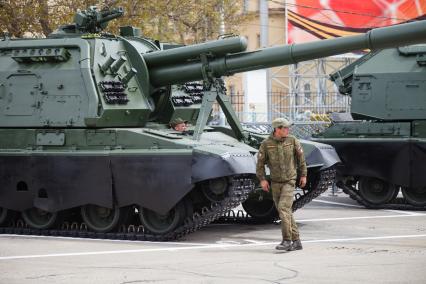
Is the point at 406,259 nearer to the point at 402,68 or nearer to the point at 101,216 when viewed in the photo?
the point at 101,216

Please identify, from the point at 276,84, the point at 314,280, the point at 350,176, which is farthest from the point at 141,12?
the point at 276,84

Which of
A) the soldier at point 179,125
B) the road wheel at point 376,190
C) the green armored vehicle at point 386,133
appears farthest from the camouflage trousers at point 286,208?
the road wheel at point 376,190

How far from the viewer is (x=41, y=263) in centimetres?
1291

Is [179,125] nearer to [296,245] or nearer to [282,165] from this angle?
[282,165]

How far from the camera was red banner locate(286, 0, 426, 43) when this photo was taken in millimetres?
36594

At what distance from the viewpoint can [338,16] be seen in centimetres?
3697

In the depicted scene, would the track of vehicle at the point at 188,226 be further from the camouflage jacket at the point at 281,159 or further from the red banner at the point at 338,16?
the red banner at the point at 338,16

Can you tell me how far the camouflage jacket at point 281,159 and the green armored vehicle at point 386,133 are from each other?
6069mm

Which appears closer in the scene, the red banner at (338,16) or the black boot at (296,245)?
the black boot at (296,245)

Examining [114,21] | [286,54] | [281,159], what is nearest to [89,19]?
[286,54]

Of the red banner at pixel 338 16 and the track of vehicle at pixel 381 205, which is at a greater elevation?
the red banner at pixel 338 16

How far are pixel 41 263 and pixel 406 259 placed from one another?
415 cm

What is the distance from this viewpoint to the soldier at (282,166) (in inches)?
547

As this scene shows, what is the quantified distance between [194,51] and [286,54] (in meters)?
1.34
